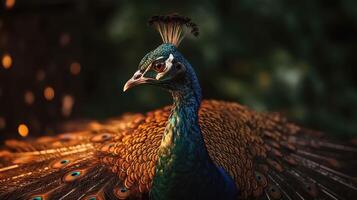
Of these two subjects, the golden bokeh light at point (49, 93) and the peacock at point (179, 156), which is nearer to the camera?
the peacock at point (179, 156)

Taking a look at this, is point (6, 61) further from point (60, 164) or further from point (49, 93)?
point (60, 164)

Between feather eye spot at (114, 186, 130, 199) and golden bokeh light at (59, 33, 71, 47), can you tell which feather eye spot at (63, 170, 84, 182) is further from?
golden bokeh light at (59, 33, 71, 47)

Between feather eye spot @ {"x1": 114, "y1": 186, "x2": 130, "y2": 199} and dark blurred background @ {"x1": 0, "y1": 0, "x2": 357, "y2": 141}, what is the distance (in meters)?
1.66

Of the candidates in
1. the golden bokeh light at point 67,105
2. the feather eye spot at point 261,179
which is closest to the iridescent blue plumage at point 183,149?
the feather eye spot at point 261,179

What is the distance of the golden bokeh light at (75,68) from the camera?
3.85 meters

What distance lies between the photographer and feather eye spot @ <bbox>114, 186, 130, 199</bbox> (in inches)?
78.5

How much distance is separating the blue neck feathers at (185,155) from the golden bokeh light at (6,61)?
5.32 ft

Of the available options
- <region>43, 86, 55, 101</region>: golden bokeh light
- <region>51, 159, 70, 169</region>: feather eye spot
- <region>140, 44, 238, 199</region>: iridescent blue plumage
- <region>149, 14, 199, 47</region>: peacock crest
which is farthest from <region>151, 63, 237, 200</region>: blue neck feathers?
<region>43, 86, 55, 101</region>: golden bokeh light

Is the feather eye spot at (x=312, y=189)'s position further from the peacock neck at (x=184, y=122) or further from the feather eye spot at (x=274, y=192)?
the peacock neck at (x=184, y=122)

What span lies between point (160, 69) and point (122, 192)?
0.52 metres

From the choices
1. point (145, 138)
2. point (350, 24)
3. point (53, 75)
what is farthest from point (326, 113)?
point (145, 138)

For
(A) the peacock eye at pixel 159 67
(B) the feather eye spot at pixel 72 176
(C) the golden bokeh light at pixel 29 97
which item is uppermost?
(C) the golden bokeh light at pixel 29 97

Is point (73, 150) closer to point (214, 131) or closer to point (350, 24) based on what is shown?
point (214, 131)

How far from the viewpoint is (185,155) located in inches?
73.3
